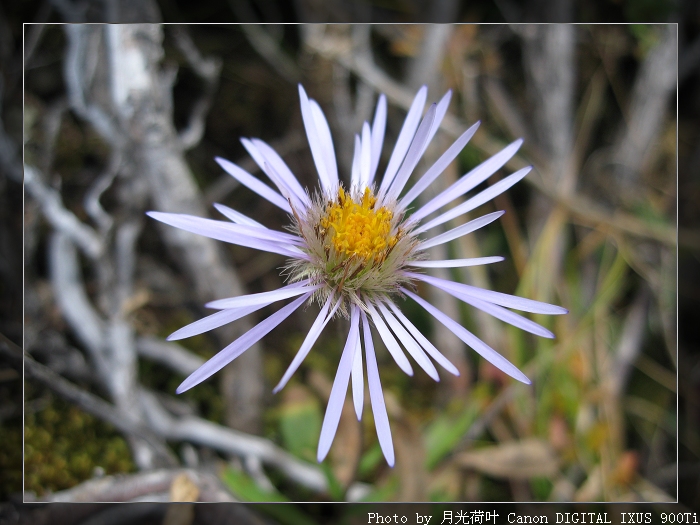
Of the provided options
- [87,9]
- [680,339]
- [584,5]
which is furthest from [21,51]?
[680,339]

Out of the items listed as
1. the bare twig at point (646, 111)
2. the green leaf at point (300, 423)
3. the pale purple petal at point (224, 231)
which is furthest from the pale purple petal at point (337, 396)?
the bare twig at point (646, 111)

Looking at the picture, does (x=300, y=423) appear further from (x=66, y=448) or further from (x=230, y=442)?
(x=66, y=448)

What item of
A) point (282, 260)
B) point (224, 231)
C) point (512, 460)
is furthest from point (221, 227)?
point (512, 460)

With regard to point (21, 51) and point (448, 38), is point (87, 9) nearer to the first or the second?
point (21, 51)

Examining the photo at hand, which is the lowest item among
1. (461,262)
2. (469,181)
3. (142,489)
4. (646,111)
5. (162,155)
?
(142,489)

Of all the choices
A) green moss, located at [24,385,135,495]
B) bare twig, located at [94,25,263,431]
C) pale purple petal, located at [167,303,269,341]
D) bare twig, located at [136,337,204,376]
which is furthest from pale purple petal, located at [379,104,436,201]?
green moss, located at [24,385,135,495]

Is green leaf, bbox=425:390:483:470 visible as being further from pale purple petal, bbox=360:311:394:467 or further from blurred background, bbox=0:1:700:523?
pale purple petal, bbox=360:311:394:467
